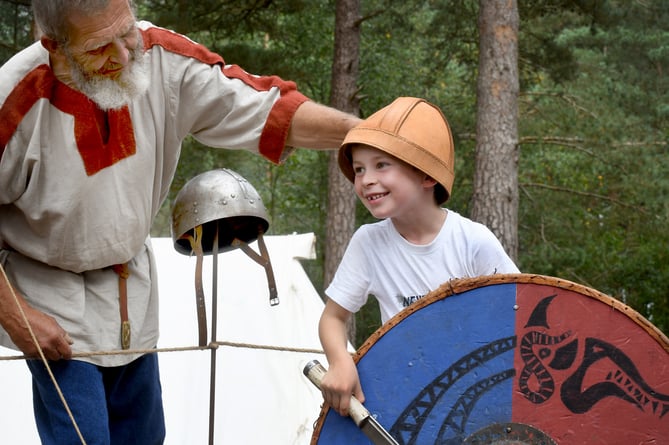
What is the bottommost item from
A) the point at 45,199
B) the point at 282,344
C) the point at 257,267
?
the point at 282,344

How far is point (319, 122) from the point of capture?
2.64 m

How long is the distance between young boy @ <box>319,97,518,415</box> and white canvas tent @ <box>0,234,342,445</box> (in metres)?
2.38

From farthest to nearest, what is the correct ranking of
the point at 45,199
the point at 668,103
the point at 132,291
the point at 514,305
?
the point at 668,103 → the point at 132,291 → the point at 45,199 → the point at 514,305

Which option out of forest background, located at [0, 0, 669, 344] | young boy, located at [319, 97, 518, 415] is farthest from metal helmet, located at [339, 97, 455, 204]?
forest background, located at [0, 0, 669, 344]

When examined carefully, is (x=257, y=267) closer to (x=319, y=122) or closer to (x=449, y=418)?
(x=319, y=122)

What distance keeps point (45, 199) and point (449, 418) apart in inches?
45.8

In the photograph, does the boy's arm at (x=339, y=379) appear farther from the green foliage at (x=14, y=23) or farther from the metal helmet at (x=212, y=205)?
the green foliage at (x=14, y=23)

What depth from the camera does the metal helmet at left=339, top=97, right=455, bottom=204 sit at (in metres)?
2.28

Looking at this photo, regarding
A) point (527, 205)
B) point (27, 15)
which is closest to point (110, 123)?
point (27, 15)

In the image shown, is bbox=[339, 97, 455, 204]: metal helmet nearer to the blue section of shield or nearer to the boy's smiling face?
the boy's smiling face

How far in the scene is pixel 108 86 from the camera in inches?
99.3

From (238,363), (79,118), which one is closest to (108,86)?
(79,118)

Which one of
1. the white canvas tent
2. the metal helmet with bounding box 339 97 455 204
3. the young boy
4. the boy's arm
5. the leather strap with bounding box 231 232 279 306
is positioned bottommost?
the white canvas tent

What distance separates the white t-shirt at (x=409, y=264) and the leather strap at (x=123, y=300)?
63cm
